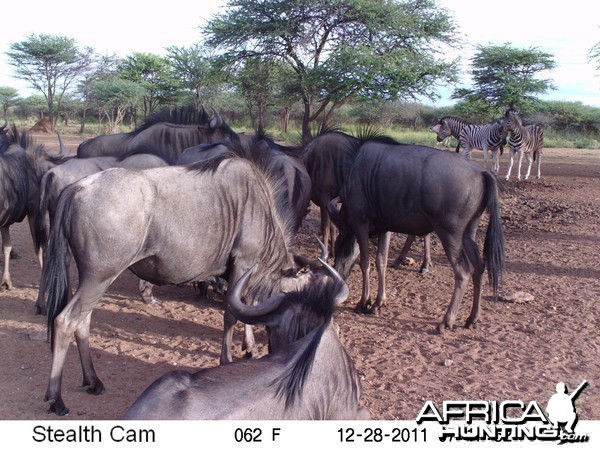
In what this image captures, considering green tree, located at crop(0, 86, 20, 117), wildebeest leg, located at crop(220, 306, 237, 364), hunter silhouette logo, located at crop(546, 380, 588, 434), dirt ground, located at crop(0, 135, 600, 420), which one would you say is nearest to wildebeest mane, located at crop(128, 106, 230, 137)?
dirt ground, located at crop(0, 135, 600, 420)

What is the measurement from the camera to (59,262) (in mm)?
3766

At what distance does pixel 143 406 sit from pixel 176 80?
3396 centimetres

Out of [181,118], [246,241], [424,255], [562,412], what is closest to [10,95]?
[181,118]

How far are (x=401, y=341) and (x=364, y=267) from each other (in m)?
1.14

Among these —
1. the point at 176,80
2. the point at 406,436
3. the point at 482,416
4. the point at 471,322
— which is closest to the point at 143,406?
the point at 406,436

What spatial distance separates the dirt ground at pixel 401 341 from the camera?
409 centimetres

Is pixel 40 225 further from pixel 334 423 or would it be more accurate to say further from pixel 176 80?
pixel 176 80

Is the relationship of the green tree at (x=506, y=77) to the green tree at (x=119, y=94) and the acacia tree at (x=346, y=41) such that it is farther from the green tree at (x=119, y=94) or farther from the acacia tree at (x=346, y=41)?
the green tree at (x=119, y=94)

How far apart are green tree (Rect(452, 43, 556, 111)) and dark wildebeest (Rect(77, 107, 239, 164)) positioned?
23.9 m

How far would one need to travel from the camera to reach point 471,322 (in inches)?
215

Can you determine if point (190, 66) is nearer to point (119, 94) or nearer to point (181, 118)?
point (119, 94)

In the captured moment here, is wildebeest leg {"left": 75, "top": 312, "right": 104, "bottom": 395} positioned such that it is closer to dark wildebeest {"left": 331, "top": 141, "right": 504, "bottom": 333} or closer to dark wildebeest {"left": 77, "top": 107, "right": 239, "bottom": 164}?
dark wildebeest {"left": 331, "top": 141, "right": 504, "bottom": 333}

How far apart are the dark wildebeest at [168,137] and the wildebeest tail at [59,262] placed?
13.9 feet

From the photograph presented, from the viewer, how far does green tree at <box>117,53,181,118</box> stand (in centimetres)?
3512
